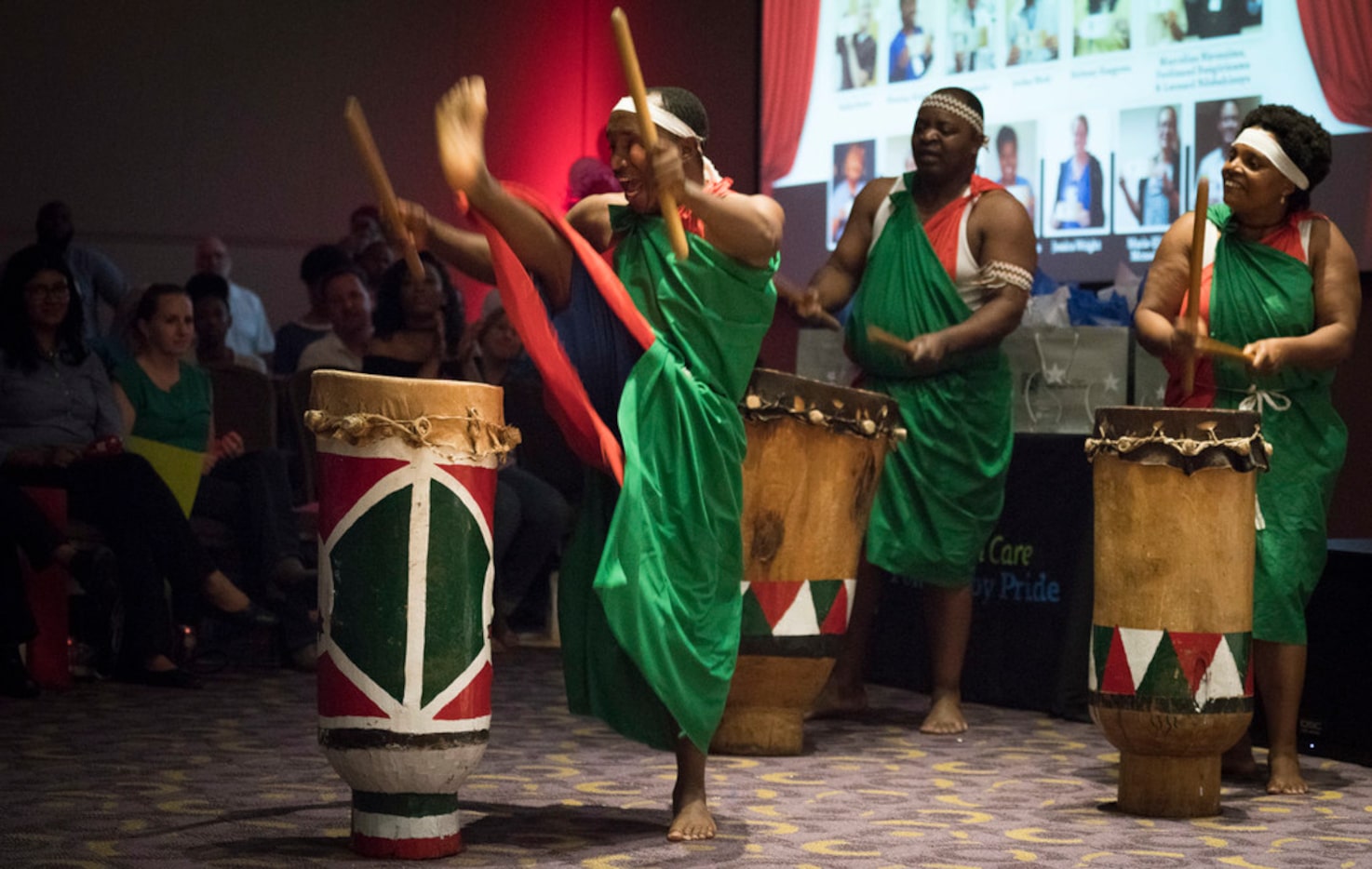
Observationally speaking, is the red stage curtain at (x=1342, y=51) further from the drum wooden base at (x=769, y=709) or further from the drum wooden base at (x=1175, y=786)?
the drum wooden base at (x=1175, y=786)

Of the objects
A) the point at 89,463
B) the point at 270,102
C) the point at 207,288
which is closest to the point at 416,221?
the point at 89,463

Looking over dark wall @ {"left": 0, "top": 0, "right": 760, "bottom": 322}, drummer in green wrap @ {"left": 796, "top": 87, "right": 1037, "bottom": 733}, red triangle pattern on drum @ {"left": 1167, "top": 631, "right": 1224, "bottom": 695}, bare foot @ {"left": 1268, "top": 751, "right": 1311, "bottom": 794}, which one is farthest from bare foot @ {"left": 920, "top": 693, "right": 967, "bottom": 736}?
dark wall @ {"left": 0, "top": 0, "right": 760, "bottom": 322}

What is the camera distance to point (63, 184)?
9.85 metres

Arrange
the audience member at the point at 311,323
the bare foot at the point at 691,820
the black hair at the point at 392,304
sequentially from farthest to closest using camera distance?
the audience member at the point at 311,323 < the black hair at the point at 392,304 < the bare foot at the point at 691,820

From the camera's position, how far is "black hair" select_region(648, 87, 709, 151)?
3.51m

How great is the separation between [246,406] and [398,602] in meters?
3.82

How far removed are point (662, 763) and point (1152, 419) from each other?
1.37 metres

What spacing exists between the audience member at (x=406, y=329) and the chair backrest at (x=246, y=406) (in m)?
0.62

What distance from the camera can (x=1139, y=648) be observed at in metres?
3.77

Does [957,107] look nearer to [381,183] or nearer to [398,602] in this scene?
[381,183]

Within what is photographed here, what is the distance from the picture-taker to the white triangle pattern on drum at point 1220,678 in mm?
3750

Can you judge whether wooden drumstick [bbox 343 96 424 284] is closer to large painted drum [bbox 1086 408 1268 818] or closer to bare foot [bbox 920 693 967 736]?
large painted drum [bbox 1086 408 1268 818]

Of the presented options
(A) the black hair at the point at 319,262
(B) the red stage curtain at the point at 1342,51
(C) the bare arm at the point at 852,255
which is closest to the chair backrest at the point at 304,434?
(A) the black hair at the point at 319,262

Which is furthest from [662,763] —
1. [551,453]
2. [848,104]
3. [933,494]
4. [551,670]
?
[848,104]
